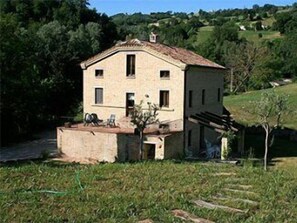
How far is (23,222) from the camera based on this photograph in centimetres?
640

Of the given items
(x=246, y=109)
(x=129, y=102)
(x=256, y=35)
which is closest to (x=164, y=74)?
(x=129, y=102)

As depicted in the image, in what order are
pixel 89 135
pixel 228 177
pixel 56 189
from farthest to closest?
pixel 89 135 → pixel 228 177 → pixel 56 189

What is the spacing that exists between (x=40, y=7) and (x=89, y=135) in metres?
40.4

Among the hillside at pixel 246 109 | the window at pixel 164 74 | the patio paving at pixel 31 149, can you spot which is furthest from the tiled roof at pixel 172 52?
the hillside at pixel 246 109

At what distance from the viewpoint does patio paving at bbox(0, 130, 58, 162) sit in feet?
92.9

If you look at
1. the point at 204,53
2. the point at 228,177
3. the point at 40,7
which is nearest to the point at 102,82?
the point at 228,177

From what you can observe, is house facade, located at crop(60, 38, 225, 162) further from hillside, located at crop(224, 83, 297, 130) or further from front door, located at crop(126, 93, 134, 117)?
hillside, located at crop(224, 83, 297, 130)

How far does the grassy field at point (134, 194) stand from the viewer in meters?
6.89

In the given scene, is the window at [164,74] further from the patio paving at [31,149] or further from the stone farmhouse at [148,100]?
the patio paving at [31,149]

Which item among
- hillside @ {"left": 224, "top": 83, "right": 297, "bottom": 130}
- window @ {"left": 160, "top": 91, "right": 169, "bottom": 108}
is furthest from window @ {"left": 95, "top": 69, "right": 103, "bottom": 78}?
hillside @ {"left": 224, "top": 83, "right": 297, "bottom": 130}

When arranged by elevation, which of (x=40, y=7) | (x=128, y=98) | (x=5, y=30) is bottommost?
(x=128, y=98)

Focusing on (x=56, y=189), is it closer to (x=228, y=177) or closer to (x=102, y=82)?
(x=228, y=177)

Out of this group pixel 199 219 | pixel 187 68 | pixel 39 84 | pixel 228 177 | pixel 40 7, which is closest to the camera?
pixel 199 219

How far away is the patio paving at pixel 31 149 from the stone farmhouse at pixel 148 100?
6.27 ft
